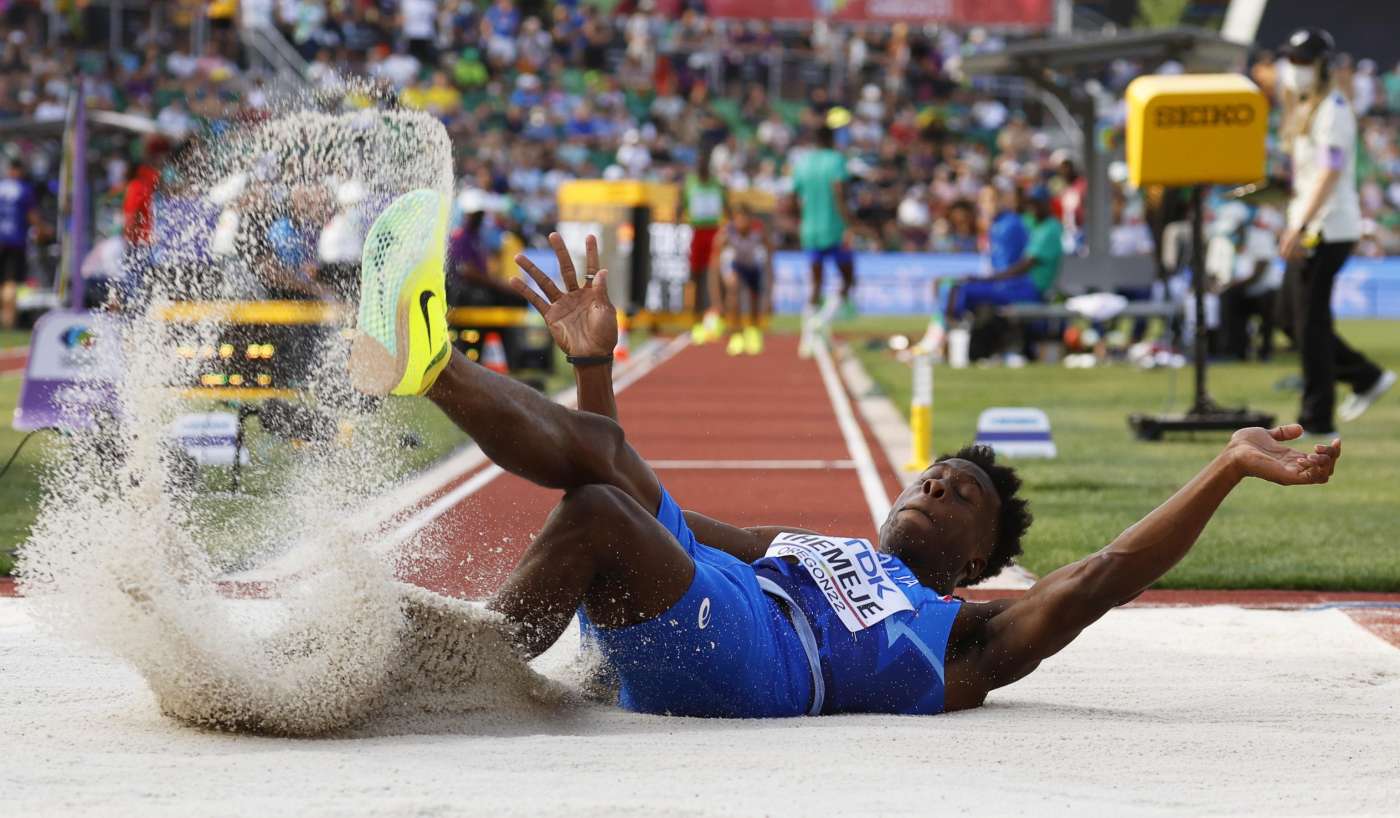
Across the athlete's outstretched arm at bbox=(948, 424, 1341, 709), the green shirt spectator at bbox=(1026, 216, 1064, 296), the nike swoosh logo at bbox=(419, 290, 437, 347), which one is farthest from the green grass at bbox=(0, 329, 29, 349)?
the athlete's outstretched arm at bbox=(948, 424, 1341, 709)

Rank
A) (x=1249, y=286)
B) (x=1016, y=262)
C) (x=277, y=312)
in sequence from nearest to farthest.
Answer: (x=277, y=312), (x=1016, y=262), (x=1249, y=286)

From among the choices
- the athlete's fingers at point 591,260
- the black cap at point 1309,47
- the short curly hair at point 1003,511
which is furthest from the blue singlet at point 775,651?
the black cap at point 1309,47

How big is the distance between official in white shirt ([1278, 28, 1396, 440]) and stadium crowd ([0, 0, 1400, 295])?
17289 mm

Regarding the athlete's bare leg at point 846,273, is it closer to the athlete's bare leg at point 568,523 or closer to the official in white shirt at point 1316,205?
the official in white shirt at point 1316,205

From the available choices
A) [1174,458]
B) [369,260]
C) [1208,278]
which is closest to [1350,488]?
[1174,458]

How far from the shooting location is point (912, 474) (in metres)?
9.65

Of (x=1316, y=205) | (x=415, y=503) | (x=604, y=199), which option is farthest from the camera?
(x=604, y=199)

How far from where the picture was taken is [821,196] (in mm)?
18500

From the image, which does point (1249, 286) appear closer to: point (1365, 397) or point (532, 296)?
point (1365, 397)

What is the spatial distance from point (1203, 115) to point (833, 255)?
8.55m

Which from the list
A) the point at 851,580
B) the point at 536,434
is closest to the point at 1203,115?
the point at 851,580

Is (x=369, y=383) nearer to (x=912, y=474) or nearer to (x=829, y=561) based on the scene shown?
(x=829, y=561)

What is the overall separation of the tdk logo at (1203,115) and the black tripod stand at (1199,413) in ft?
1.72

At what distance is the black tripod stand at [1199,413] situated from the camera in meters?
11.0
